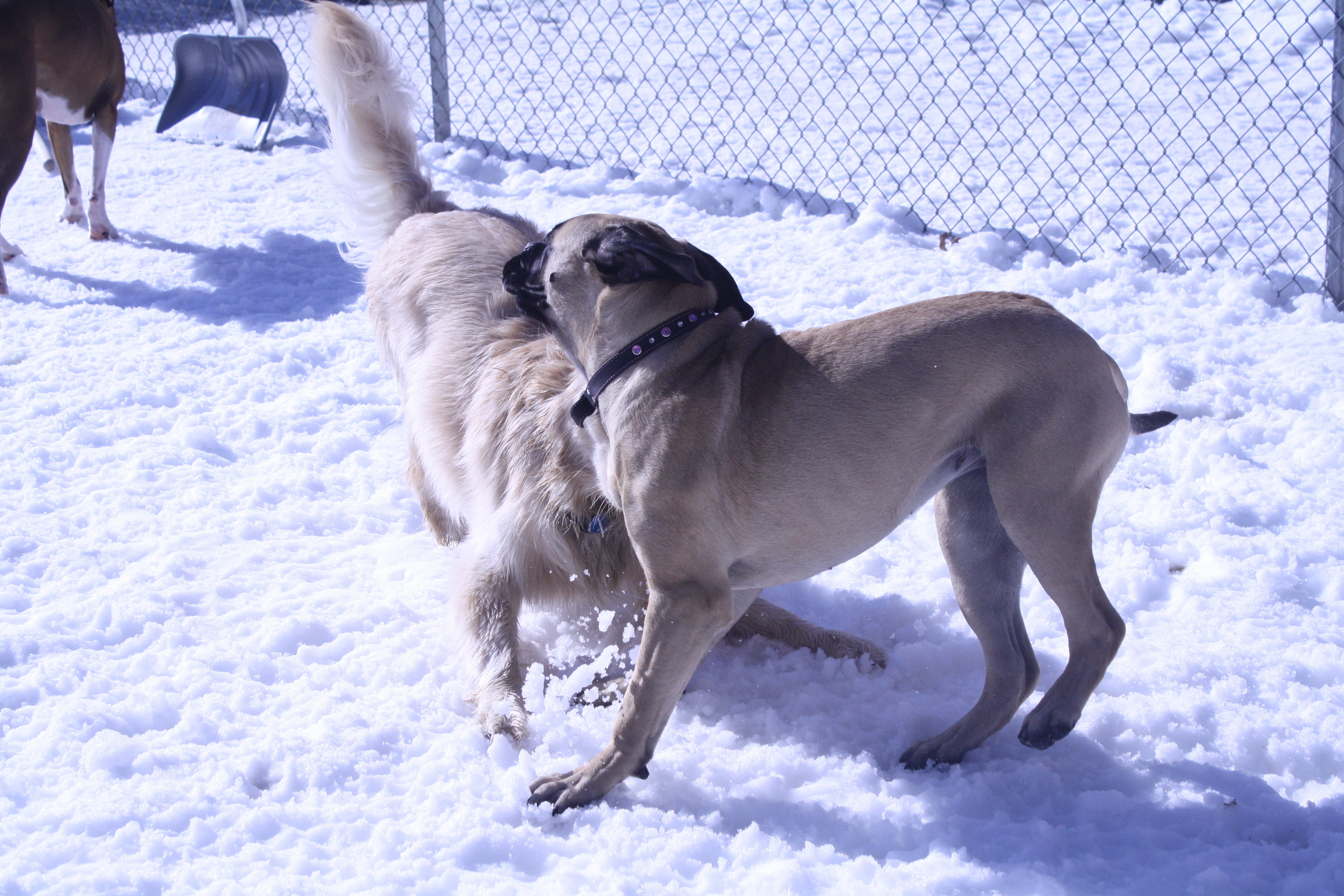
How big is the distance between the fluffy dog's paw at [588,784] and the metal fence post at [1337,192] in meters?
4.20

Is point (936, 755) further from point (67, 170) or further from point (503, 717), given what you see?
point (67, 170)

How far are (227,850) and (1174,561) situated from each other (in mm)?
2611

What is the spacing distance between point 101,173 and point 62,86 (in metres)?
0.50

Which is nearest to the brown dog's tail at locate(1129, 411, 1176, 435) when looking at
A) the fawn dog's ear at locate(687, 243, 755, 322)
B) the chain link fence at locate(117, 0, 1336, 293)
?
the fawn dog's ear at locate(687, 243, 755, 322)

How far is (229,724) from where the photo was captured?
236cm

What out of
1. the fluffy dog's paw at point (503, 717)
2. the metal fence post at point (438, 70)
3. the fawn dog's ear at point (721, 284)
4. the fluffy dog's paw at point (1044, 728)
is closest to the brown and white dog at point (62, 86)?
the metal fence post at point (438, 70)

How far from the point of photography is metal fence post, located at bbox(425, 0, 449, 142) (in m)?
6.89

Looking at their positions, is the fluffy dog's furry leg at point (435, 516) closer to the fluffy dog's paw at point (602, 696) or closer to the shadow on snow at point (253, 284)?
the fluffy dog's paw at point (602, 696)

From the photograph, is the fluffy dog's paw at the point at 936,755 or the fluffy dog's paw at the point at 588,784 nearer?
the fluffy dog's paw at the point at 588,784

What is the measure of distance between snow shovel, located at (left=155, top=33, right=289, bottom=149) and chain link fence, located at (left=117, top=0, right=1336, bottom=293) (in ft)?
2.07

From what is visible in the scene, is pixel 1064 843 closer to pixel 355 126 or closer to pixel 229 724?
pixel 229 724

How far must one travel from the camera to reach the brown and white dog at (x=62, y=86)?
517cm

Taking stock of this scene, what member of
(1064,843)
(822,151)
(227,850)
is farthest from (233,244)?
(1064,843)

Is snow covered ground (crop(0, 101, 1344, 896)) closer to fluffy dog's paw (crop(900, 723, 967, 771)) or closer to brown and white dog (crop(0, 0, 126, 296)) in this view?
fluffy dog's paw (crop(900, 723, 967, 771))
